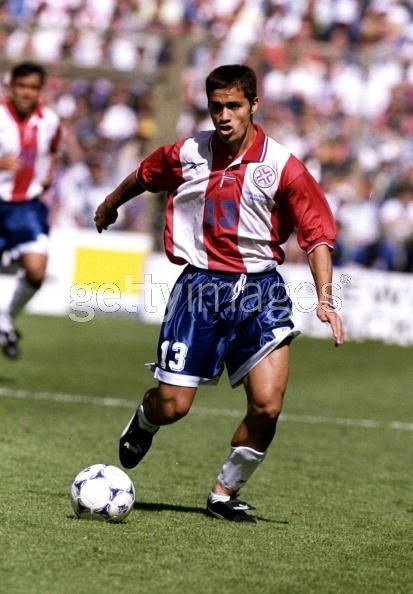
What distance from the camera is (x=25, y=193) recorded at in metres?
11.3

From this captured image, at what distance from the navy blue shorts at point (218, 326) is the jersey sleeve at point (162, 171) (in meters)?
0.47

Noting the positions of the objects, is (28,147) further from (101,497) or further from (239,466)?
(101,497)

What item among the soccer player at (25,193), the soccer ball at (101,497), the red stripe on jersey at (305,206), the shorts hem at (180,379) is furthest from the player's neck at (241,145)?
the soccer player at (25,193)

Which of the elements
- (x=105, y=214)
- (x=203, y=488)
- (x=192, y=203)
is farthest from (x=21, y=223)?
(x=192, y=203)

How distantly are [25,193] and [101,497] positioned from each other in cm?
586

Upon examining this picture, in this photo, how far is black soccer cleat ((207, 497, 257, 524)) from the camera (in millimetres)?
6148

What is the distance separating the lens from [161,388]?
6.17m

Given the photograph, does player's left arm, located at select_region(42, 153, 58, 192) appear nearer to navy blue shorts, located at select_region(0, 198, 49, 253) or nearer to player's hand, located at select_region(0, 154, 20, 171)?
navy blue shorts, located at select_region(0, 198, 49, 253)

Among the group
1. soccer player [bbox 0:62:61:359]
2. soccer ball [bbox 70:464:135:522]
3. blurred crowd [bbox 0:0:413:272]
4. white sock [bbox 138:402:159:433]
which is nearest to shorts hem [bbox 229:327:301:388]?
white sock [bbox 138:402:159:433]

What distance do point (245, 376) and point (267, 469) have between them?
1870 mm

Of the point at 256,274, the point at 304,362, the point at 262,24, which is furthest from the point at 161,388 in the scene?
the point at 262,24

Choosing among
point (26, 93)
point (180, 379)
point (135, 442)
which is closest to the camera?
point (180, 379)

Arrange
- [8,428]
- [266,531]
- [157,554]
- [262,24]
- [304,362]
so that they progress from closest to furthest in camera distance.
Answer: [157,554], [266,531], [8,428], [304,362], [262,24]

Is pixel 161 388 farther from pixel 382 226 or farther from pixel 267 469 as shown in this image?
pixel 382 226
